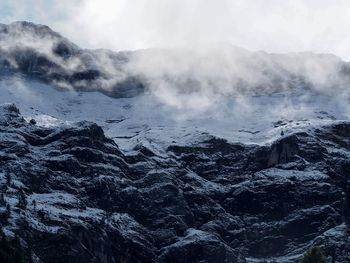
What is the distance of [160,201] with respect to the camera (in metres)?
178

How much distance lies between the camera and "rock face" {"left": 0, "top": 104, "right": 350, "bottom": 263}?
15700 cm

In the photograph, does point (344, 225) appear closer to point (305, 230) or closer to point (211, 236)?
point (305, 230)

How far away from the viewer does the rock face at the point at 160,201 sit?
15700cm

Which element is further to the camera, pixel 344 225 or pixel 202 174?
pixel 202 174

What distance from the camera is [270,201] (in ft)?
609

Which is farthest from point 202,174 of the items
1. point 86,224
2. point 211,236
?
point 86,224

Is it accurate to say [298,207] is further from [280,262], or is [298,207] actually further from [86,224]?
[86,224]

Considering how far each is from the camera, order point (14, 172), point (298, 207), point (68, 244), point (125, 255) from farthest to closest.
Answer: point (298, 207) < point (14, 172) < point (125, 255) < point (68, 244)

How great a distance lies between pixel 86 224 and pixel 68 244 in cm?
757

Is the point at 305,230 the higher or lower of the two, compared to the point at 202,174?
lower

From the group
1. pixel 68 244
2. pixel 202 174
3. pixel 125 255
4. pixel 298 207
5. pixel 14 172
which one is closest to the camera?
pixel 68 244

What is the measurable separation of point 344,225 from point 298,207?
432 inches

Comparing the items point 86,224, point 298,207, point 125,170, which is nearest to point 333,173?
point 298,207

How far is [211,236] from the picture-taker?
167 m
